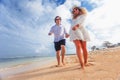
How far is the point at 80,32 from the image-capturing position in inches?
64.9

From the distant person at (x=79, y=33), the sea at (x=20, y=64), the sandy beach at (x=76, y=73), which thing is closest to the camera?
the sandy beach at (x=76, y=73)

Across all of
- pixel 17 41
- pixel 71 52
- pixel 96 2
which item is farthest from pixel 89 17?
pixel 17 41

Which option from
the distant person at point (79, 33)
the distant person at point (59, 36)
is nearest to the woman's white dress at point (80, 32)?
the distant person at point (79, 33)

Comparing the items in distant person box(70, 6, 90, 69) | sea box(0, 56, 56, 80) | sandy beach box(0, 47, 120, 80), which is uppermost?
distant person box(70, 6, 90, 69)

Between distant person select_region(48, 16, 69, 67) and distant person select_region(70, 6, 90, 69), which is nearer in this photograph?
distant person select_region(70, 6, 90, 69)

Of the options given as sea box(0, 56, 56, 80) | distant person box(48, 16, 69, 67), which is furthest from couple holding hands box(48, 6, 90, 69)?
sea box(0, 56, 56, 80)

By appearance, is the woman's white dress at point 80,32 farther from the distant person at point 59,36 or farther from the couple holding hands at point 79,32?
the distant person at point 59,36

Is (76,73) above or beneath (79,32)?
beneath

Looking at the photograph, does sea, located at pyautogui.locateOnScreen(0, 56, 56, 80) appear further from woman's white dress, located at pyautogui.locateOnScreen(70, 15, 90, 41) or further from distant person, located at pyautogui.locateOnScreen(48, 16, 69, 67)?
woman's white dress, located at pyautogui.locateOnScreen(70, 15, 90, 41)

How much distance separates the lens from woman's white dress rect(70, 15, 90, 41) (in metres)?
1.63

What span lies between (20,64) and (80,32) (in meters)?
0.47

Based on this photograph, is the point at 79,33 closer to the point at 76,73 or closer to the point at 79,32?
the point at 79,32

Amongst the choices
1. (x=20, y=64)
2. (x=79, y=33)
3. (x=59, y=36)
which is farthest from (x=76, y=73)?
(x=20, y=64)

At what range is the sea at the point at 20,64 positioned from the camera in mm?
1737
